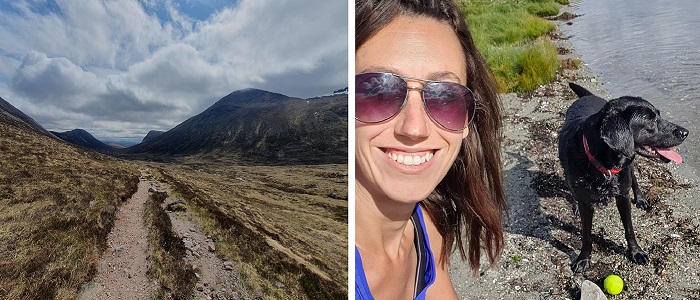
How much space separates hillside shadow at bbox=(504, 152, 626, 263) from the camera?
322cm

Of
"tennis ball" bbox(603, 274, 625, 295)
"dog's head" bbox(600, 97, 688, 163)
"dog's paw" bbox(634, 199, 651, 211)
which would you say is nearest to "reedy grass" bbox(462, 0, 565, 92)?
"dog's head" bbox(600, 97, 688, 163)

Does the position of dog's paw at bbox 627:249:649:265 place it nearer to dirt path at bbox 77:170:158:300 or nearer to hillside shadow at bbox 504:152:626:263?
hillside shadow at bbox 504:152:626:263

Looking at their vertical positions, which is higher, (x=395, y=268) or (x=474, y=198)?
(x=474, y=198)

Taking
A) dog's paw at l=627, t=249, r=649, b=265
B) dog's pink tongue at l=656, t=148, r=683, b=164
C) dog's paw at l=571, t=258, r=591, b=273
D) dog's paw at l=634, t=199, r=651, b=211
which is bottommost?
dog's paw at l=571, t=258, r=591, b=273

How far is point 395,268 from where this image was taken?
128 centimetres

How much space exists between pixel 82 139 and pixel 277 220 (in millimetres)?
431

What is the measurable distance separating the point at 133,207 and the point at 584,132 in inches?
100

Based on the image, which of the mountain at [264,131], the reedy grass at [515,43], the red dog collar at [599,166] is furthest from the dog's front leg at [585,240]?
the mountain at [264,131]

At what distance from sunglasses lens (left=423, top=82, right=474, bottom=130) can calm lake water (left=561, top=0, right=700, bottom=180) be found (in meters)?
2.46

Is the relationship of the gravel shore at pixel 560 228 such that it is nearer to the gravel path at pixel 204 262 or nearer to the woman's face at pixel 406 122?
the woman's face at pixel 406 122

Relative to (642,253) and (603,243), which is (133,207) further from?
(603,243)

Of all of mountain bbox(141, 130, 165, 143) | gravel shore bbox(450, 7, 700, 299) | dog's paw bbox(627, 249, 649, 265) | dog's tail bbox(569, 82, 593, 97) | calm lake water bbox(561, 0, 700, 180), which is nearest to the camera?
mountain bbox(141, 130, 165, 143)

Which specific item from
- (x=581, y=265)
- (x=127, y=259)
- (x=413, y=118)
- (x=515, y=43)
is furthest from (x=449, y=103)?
(x=515, y=43)

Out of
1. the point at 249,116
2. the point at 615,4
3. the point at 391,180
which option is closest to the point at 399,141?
the point at 391,180
